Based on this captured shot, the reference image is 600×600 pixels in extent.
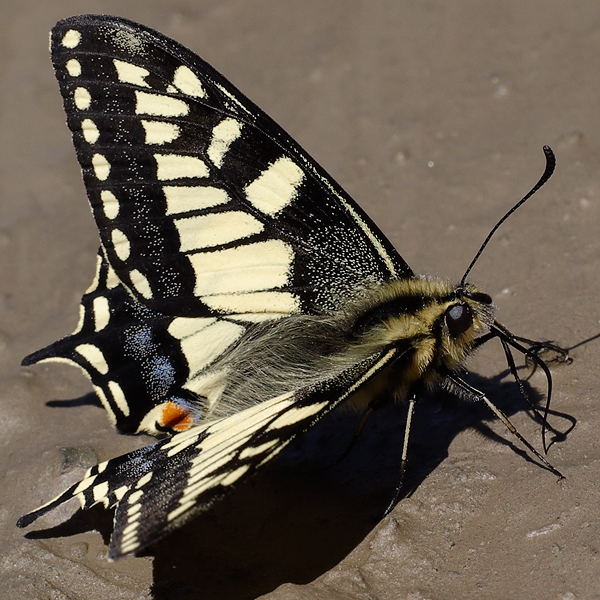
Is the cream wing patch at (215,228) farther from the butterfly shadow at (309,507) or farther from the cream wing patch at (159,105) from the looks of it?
the butterfly shadow at (309,507)

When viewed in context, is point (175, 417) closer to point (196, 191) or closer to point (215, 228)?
point (215, 228)

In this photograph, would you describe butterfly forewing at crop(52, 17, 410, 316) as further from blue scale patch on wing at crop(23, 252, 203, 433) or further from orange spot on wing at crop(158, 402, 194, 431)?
orange spot on wing at crop(158, 402, 194, 431)

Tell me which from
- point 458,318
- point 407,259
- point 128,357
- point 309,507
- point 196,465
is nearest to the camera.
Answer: point 196,465

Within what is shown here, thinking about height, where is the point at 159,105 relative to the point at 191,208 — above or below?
above

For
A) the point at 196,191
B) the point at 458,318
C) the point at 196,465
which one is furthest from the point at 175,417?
the point at 458,318

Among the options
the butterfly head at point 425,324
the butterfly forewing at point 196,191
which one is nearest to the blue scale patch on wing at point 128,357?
the butterfly forewing at point 196,191

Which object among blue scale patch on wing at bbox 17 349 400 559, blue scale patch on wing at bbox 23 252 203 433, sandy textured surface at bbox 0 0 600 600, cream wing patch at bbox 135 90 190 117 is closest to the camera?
blue scale patch on wing at bbox 17 349 400 559

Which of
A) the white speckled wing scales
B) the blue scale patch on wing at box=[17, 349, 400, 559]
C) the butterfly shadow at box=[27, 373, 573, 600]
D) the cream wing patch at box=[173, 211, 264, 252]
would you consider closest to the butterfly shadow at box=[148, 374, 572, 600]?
the butterfly shadow at box=[27, 373, 573, 600]
